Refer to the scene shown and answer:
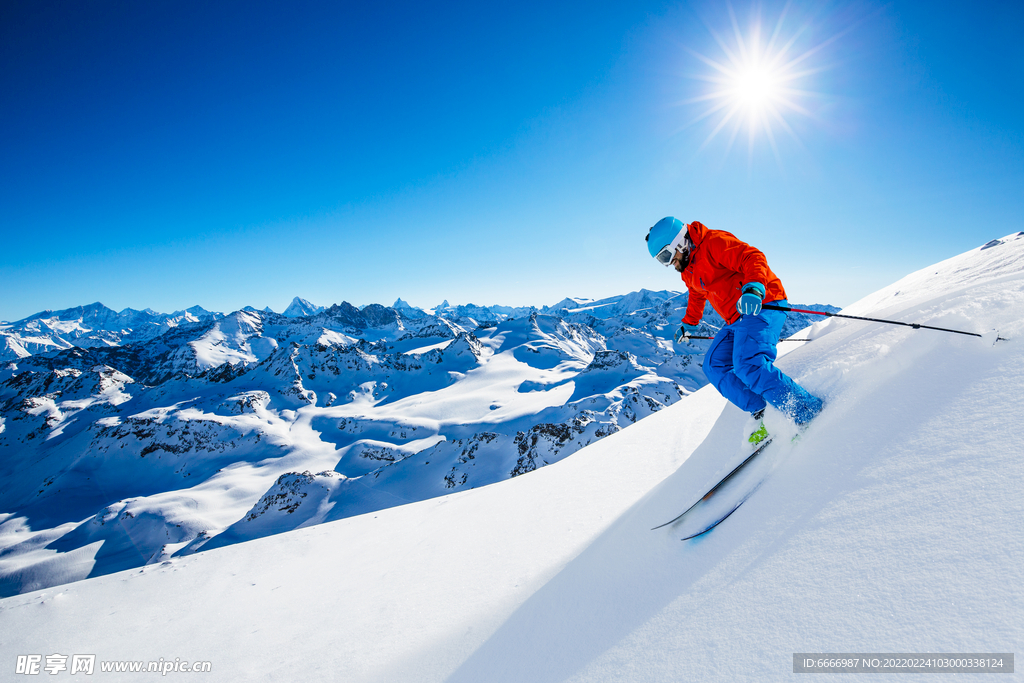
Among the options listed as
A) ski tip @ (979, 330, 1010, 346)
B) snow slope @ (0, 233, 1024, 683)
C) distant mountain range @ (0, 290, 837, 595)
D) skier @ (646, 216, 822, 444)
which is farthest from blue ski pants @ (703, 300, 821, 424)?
distant mountain range @ (0, 290, 837, 595)

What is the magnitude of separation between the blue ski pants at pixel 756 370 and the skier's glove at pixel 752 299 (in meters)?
0.15

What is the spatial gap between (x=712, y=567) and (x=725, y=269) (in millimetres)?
2546

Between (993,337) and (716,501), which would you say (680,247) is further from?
(716,501)

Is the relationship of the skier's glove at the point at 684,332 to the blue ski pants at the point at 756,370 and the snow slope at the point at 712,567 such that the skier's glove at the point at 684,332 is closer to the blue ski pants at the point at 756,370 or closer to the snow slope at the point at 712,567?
the snow slope at the point at 712,567

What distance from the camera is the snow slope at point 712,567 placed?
1232 millimetres

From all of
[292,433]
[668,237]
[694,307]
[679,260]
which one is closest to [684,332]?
[694,307]

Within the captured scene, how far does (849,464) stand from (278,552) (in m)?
6.17

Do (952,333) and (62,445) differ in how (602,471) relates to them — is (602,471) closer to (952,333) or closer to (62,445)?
(952,333)

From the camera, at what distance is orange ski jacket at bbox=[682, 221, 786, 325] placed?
10.1ft

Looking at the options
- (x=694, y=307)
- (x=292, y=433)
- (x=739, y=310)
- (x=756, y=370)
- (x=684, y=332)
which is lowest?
(x=756, y=370)

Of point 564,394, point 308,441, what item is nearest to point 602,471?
point 564,394

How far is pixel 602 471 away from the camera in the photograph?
3.70 metres

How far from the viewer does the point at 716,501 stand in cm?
221

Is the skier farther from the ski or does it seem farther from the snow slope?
the ski
